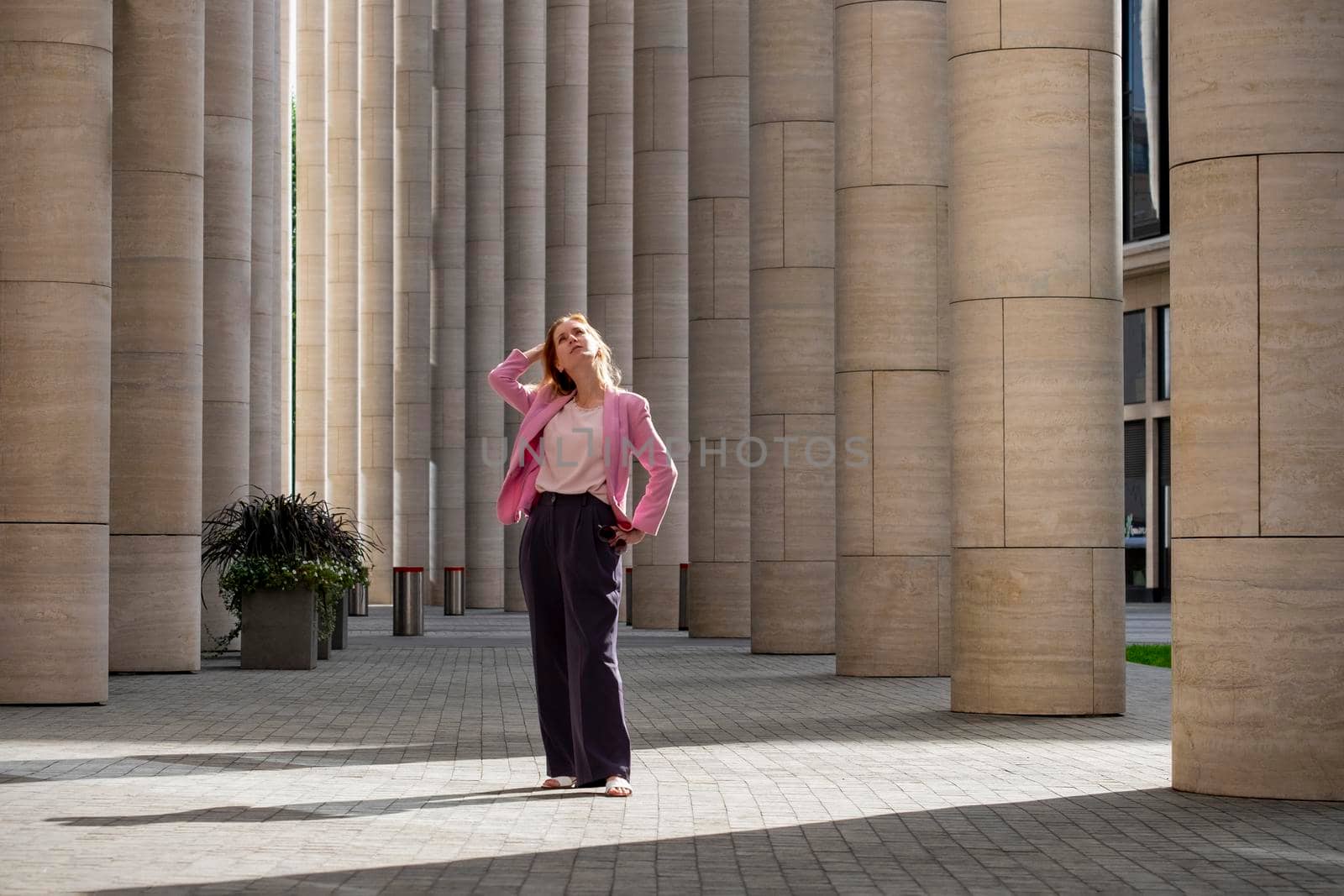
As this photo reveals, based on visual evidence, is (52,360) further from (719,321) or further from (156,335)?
(719,321)

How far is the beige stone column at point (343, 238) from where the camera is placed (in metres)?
51.1

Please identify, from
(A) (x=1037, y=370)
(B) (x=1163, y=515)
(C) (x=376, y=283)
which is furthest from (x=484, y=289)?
(A) (x=1037, y=370)

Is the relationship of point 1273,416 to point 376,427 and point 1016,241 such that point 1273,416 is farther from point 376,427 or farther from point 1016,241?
point 376,427

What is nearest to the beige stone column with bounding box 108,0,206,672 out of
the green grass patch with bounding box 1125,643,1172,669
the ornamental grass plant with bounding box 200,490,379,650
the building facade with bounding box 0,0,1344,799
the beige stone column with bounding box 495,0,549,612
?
the building facade with bounding box 0,0,1344,799

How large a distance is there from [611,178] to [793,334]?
558 inches

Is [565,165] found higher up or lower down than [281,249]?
higher up

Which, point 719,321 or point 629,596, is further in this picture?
point 629,596

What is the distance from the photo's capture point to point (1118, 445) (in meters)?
14.9

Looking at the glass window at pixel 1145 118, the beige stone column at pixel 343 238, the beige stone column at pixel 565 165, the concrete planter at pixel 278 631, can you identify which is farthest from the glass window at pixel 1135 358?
the concrete planter at pixel 278 631

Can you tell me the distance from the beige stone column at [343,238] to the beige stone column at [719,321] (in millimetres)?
24264

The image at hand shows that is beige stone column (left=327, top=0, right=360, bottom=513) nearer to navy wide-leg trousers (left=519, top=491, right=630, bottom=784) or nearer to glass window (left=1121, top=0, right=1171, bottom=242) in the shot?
glass window (left=1121, top=0, right=1171, bottom=242)

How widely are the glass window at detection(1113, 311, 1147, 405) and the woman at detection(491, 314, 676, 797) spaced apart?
43.1 metres

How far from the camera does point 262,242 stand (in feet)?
103

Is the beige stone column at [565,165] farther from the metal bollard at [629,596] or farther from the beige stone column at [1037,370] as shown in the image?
the beige stone column at [1037,370]
